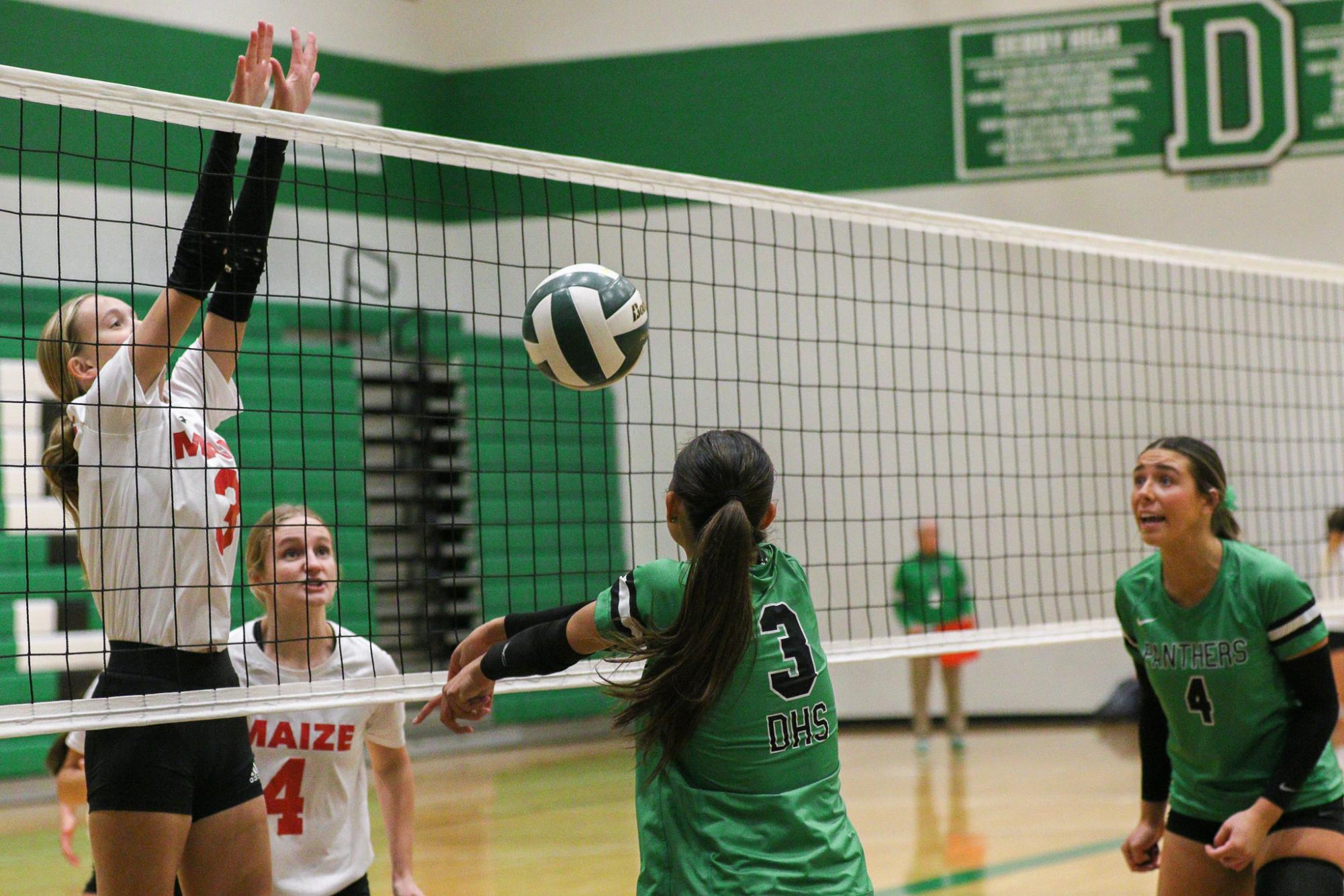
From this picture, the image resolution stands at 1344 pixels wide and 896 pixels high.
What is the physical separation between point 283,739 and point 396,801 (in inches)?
16.1

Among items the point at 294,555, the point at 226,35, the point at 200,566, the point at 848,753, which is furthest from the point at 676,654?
the point at 226,35

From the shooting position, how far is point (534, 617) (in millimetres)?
2854

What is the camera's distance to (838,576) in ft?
40.2

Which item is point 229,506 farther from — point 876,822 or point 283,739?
point 876,822

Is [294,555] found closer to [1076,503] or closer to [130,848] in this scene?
[130,848]

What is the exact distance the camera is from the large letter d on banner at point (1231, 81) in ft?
39.7

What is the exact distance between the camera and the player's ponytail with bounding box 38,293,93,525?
3.26m

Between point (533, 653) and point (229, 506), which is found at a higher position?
point (229, 506)

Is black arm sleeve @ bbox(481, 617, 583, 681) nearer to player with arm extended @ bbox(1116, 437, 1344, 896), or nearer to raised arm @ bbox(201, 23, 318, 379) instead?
raised arm @ bbox(201, 23, 318, 379)

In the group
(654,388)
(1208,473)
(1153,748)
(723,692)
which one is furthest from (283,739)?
(654,388)

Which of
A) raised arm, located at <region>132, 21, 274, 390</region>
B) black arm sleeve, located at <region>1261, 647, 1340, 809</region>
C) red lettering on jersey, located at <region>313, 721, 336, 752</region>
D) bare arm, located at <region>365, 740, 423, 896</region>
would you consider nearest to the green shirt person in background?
black arm sleeve, located at <region>1261, 647, 1340, 809</region>

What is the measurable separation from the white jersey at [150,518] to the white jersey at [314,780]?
0.51 metres

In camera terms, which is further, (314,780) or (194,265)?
(314,780)

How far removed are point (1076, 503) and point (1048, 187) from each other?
287cm
